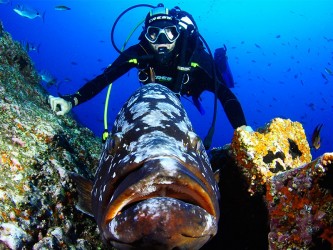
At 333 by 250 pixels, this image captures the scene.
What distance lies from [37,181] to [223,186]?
236 cm

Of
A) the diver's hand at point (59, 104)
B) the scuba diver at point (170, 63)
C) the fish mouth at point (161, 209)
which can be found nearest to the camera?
the fish mouth at point (161, 209)

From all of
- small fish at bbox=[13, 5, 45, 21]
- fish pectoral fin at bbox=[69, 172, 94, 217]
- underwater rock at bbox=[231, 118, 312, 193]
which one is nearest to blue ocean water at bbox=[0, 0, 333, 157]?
small fish at bbox=[13, 5, 45, 21]

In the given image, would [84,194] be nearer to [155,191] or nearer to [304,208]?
[155,191]

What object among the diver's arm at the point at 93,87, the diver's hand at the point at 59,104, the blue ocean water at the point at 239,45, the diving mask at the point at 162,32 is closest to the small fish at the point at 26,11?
the diver's arm at the point at 93,87

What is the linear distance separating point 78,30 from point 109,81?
13739cm

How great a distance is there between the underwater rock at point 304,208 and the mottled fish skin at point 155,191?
0.67m

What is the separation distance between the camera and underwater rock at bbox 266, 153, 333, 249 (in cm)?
217

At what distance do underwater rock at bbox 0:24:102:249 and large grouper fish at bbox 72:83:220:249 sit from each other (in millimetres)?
576

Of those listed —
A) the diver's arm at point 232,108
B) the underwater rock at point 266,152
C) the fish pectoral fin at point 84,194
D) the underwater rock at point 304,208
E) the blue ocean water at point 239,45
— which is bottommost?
the underwater rock at point 304,208

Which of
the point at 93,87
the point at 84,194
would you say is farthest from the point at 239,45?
the point at 84,194

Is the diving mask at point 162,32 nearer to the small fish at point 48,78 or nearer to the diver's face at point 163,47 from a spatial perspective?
the diver's face at point 163,47

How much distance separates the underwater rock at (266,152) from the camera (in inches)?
133

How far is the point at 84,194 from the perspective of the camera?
300cm

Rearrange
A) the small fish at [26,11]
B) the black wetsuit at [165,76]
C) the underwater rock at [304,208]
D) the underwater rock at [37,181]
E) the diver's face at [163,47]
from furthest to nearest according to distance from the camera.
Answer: the small fish at [26,11] < the diver's face at [163,47] < the black wetsuit at [165,76] < the underwater rock at [37,181] < the underwater rock at [304,208]
